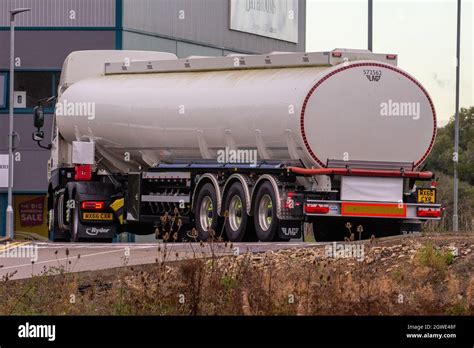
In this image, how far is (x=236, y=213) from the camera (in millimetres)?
27219

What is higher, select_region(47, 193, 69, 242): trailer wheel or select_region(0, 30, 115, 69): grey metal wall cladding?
select_region(0, 30, 115, 69): grey metal wall cladding

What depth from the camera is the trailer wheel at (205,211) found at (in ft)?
91.6

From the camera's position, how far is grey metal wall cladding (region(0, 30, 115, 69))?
53.3 m

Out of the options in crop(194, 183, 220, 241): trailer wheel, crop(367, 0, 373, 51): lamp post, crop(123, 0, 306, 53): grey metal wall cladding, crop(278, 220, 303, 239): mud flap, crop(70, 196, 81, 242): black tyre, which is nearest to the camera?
crop(278, 220, 303, 239): mud flap

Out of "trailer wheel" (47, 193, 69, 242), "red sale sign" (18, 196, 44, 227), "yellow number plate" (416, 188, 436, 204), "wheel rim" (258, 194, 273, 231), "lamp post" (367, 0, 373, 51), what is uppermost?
"lamp post" (367, 0, 373, 51)

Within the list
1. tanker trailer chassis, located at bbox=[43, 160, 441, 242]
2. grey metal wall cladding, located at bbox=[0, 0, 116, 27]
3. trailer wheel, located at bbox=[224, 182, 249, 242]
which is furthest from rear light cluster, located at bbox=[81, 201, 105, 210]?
grey metal wall cladding, located at bbox=[0, 0, 116, 27]

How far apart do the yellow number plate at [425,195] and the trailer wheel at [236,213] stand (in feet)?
10.8

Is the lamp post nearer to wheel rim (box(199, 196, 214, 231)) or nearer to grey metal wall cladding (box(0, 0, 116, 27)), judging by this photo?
wheel rim (box(199, 196, 214, 231))

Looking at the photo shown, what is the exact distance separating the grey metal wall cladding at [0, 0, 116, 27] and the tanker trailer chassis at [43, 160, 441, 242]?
76.0 feet

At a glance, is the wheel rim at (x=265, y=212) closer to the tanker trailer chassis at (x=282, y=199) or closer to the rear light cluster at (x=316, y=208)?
the tanker trailer chassis at (x=282, y=199)

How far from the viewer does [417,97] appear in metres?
26.1

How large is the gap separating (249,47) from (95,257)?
37.1 meters

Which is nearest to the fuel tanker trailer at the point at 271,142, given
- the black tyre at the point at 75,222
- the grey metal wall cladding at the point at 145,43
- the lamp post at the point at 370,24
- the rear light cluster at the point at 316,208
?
the rear light cluster at the point at 316,208
